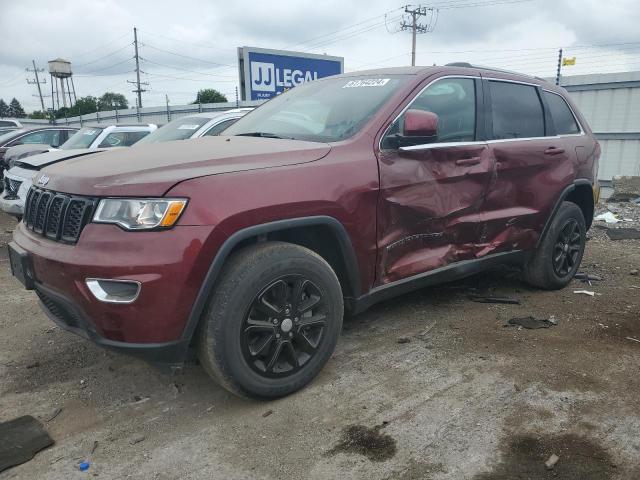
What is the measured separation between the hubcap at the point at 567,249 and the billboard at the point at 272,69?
8.70 m

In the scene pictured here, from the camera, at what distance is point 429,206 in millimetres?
3453

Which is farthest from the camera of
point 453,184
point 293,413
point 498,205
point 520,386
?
point 498,205

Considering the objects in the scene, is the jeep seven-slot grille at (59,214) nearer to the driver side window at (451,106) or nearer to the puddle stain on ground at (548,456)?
the driver side window at (451,106)

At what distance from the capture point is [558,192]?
15.0 feet

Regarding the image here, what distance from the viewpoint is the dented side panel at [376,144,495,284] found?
325 centimetres

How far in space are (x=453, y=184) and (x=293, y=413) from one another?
73.2 inches

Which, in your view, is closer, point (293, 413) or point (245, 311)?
point (245, 311)

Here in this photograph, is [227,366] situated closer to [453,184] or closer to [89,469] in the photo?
[89,469]

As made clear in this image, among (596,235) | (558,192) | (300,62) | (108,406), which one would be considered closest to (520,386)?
(558,192)

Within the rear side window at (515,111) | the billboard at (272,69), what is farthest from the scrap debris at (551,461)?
the billboard at (272,69)

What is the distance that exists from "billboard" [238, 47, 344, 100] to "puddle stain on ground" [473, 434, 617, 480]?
35.6 ft

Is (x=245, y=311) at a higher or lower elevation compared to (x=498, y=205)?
lower

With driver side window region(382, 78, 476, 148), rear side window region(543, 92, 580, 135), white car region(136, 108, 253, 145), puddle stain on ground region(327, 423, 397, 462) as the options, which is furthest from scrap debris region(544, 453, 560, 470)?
white car region(136, 108, 253, 145)

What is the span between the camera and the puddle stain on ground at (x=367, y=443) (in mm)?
2502
